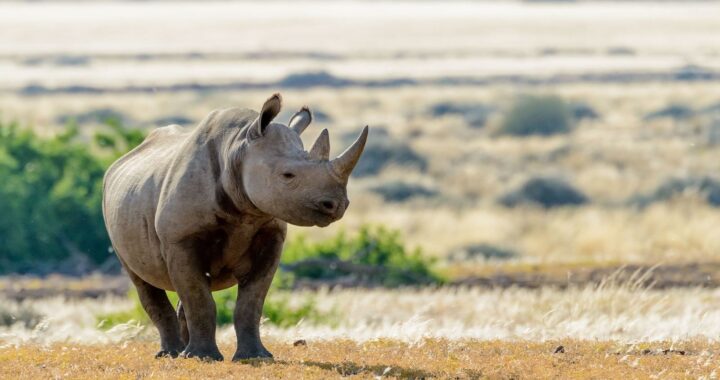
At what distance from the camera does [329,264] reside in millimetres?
25891

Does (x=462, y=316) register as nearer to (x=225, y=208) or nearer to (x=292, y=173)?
(x=225, y=208)

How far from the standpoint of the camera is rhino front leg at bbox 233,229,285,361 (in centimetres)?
1193

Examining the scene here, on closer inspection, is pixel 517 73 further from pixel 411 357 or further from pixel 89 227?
pixel 411 357

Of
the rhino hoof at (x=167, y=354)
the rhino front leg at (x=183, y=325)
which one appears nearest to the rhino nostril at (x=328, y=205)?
the rhino hoof at (x=167, y=354)

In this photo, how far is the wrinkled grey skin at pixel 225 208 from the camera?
36.1 ft

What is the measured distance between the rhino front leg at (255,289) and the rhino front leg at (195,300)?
195 mm

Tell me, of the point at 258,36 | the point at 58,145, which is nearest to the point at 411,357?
the point at 58,145

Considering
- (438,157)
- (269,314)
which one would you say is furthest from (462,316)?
(438,157)

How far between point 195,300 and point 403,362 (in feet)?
5.02

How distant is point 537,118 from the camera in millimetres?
65812

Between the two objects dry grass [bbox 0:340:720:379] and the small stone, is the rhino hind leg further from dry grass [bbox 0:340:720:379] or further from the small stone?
the small stone

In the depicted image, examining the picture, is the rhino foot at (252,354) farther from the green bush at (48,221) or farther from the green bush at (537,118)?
the green bush at (537,118)

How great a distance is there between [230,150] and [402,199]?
31652mm

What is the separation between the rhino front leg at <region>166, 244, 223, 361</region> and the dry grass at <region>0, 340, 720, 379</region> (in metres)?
0.24
